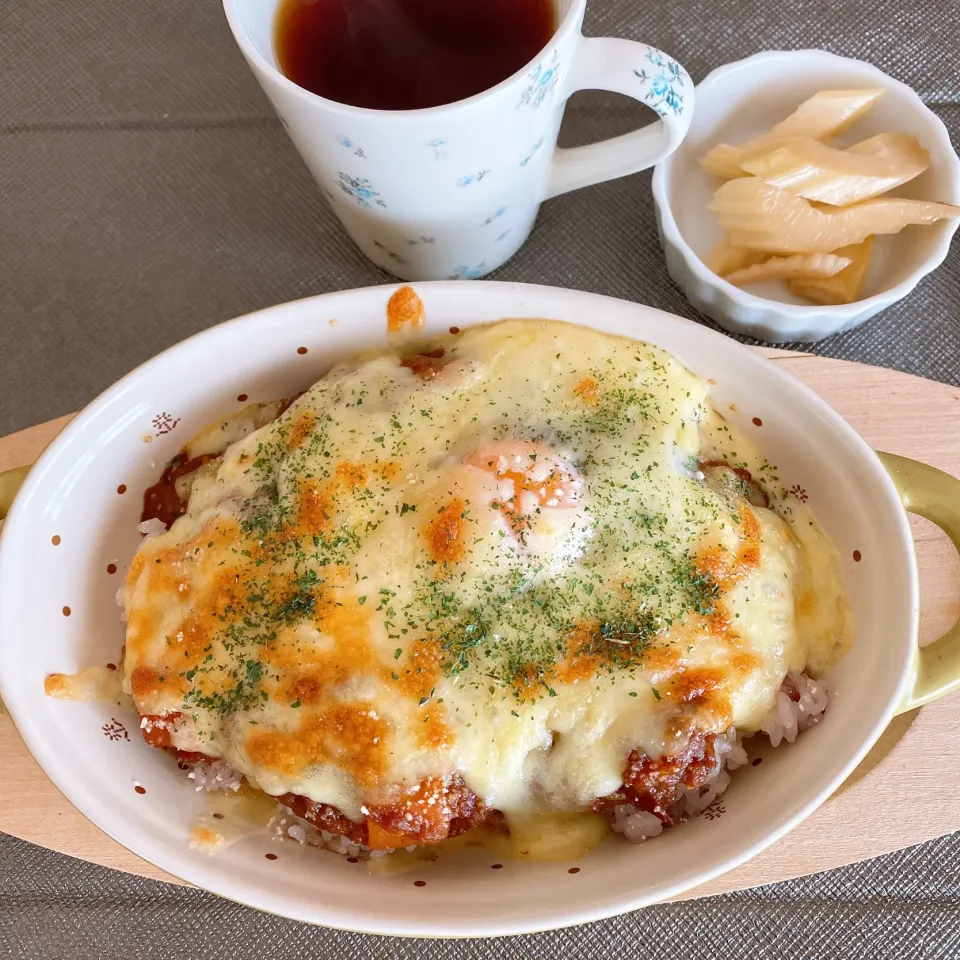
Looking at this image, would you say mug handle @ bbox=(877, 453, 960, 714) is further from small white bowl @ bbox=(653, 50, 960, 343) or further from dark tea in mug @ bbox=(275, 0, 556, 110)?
dark tea in mug @ bbox=(275, 0, 556, 110)

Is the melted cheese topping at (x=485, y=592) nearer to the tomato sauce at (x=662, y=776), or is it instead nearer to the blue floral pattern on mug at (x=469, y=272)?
the tomato sauce at (x=662, y=776)

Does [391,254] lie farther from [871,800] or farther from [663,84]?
[871,800]

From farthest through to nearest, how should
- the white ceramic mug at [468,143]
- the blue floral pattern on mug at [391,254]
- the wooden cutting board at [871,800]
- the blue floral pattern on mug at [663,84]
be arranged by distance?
the blue floral pattern on mug at [391,254], the wooden cutting board at [871,800], the blue floral pattern on mug at [663,84], the white ceramic mug at [468,143]

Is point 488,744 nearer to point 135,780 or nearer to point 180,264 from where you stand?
point 135,780

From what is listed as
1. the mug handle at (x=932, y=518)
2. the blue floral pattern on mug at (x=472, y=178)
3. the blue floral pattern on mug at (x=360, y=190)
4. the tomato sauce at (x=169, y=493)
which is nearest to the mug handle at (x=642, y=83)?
the blue floral pattern on mug at (x=472, y=178)

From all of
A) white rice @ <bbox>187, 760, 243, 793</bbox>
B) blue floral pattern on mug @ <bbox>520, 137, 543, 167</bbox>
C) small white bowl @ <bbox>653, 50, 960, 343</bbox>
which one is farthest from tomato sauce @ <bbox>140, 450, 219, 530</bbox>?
small white bowl @ <bbox>653, 50, 960, 343</bbox>

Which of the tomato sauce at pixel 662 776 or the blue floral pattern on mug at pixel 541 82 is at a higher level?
the blue floral pattern on mug at pixel 541 82
